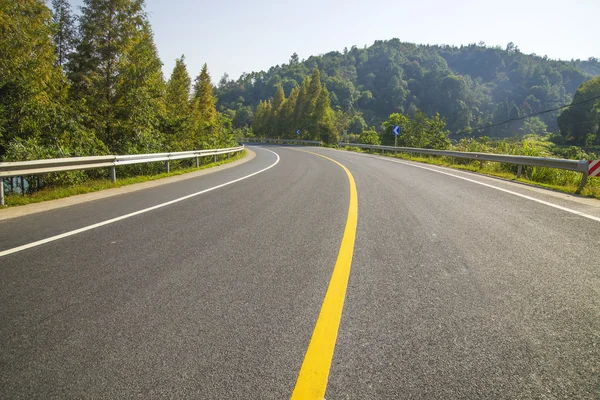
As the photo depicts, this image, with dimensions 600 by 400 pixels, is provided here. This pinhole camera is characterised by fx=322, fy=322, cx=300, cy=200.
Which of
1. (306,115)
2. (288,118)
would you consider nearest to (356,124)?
(288,118)

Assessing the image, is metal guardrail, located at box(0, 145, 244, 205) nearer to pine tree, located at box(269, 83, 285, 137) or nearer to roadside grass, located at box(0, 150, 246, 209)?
roadside grass, located at box(0, 150, 246, 209)

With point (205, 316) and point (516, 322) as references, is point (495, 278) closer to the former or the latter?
point (516, 322)

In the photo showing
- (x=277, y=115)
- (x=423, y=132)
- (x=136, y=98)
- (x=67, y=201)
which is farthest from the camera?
(x=277, y=115)

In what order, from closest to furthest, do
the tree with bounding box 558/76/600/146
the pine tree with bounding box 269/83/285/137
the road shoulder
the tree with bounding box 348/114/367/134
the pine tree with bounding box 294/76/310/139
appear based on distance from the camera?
1. the road shoulder
2. the pine tree with bounding box 294/76/310/139
3. the tree with bounding box 558/76/600/146
4. the pine tree with bounding box 269/83/285/137
5. the tree with bounding box 348/114/367/134

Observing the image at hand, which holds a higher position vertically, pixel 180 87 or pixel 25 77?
pixel 180 87

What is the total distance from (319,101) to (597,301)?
230ft

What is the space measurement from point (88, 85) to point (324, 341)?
22.4 m

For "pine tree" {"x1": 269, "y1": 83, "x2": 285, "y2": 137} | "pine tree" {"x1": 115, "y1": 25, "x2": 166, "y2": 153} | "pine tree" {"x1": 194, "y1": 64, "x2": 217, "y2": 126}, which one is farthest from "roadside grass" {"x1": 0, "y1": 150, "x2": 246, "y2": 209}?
"pine tree" {"x1": 269, "y1": 83, "x2": 285, "y2": 137}

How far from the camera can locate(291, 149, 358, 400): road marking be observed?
5.47 feet

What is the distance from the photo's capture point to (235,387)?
5.50ft

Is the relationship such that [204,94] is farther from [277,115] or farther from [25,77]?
[277,115]

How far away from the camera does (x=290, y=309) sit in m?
2.44

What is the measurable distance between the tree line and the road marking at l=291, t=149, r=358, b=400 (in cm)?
1306

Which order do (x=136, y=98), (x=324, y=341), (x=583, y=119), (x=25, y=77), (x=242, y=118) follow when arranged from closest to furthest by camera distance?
1. (x=324, y=341)
2. (x=25, y=77)
3. (x=136, y=98)
4. (x=583, y=119)
5. (x=242, y=118)
